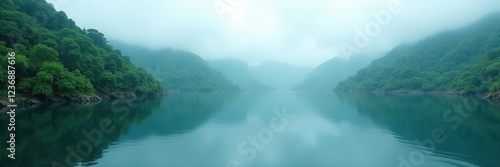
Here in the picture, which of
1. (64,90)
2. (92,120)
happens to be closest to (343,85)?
(64,90)

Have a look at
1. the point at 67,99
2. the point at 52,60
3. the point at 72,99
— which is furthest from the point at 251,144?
the point at 52,60

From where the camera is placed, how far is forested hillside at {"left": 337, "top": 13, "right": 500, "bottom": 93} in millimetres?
85750

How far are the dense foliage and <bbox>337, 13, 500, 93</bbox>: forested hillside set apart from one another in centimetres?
7589

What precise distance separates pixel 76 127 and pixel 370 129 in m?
22.3

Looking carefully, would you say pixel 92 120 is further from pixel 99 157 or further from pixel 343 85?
pixel 343 85

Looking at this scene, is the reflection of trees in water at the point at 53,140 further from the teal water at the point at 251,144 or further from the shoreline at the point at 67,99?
the shoreline at the point at 67,99

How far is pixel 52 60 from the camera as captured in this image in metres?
51.1

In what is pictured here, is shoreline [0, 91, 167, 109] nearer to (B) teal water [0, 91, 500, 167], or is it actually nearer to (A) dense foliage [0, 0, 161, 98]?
(A) dense foliage [0, 0, 161, 98]

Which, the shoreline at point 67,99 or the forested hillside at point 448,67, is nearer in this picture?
the shoreline at point 67,99

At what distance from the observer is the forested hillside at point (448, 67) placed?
85750mm

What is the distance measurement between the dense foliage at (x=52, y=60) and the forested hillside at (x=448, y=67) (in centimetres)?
7589

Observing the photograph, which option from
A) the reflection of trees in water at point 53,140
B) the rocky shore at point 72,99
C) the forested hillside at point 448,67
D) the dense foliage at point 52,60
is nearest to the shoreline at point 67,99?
the rocky shore at point 72,99

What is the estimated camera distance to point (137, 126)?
26.7 m

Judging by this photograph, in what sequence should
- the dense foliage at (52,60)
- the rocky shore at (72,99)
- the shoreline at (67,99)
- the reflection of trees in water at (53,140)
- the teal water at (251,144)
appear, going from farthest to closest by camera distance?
the dense foliage at (52,60), the rocky shore at (72,99), the shoreline at (67,99), the teal water at (251,144), the reflection of trees in water at (53,140)
